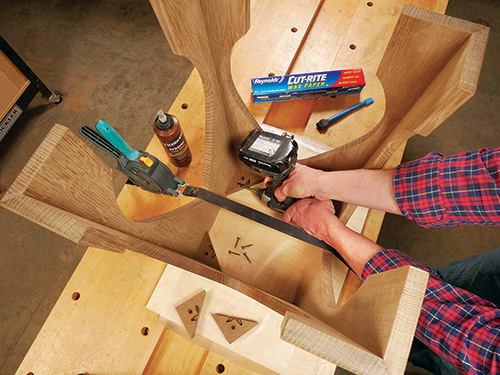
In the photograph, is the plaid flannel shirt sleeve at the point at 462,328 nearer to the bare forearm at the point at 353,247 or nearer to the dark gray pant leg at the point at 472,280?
the bare forearm at the point at 353,247

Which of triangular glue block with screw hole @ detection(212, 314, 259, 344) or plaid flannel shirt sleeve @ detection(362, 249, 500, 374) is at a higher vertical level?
plaid flannel shirt sleeve @ detection(362, 249, 500, 374)

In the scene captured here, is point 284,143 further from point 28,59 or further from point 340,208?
point 28,59

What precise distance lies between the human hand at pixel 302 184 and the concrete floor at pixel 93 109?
4.09 feet

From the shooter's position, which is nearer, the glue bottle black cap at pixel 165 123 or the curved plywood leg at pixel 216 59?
the curved plywood leg at pixel 216 59

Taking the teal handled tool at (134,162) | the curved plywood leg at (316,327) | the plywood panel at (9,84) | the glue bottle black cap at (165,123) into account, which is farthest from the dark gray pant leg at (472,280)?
the plywood panel at (9,84)

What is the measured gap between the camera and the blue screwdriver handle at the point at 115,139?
0.72 m

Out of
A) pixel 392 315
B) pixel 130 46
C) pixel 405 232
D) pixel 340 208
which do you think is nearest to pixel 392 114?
pixel 340 208

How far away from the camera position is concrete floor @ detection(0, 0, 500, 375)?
195 centimetres

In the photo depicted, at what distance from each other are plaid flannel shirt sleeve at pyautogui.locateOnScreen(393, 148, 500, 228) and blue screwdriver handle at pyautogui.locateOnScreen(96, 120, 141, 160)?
77 cm

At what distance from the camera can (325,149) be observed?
113 cm

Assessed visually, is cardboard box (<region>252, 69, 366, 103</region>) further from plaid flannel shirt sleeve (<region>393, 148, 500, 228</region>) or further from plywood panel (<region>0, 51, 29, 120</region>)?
plywood panel (<region>0, 51, 29, 120</region>)

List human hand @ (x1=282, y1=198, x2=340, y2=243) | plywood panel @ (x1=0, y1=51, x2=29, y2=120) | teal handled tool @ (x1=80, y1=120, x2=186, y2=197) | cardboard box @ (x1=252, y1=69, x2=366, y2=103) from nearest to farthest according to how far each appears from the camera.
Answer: teal handled tool @ (x1=80, y1=120, x2=186, y2=197), human hand @ (x1=282, y1=198, x2=340, y2=243), cardboard box @ (x1=252, y1=69, x2=366, y2=103), plywood panel @ (x1=0, y1=51, x2=29, y2=120)

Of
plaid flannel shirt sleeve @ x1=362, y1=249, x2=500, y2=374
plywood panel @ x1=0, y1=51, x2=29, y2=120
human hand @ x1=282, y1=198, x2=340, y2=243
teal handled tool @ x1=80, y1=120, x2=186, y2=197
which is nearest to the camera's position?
plaid flannel shirt sleeve @ x1=362, y1=249, x2=500, y2=374

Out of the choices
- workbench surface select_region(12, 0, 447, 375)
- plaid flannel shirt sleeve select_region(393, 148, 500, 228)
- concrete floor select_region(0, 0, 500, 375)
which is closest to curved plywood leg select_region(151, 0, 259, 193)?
workbench surface select_region(12, 0, 447, 375)
